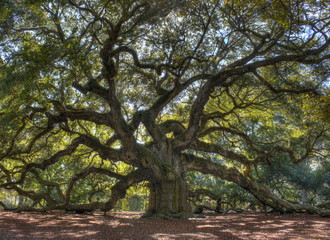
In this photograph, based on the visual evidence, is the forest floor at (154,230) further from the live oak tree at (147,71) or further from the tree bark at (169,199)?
the live oak tree at (147,71)

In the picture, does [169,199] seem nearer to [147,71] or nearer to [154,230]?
[154,230]

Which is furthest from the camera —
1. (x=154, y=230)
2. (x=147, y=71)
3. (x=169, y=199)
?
(x=147, y=71)

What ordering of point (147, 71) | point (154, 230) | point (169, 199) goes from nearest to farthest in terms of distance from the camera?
1. point (154, 230)
2. point (169, 199)
3. point (147, 71)

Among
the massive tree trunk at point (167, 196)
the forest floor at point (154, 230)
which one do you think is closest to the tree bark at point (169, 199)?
the massive tree trunk at point (167, 196)

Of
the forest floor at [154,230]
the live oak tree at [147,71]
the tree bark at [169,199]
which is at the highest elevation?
the live oak tree at [147,71]

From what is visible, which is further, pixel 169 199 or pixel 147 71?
pixel 147 71

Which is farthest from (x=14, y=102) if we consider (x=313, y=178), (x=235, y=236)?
(x=313, y=178)

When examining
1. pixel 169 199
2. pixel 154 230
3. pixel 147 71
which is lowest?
pixel 154 230

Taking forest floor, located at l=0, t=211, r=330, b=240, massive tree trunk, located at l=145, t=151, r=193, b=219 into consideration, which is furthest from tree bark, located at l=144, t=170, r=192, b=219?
forest floor, located at l=0, t=211, r=330, b=240

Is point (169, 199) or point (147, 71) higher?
point (147, 71)

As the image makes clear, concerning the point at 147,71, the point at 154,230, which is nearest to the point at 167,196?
the point at 154,230

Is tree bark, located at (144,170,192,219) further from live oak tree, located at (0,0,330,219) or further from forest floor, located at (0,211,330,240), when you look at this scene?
forest floor, located at (0,211,330,240)

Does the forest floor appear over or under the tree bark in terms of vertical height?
under

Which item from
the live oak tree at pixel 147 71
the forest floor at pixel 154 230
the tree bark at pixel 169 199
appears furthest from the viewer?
the tree bark at pixel 169 199
